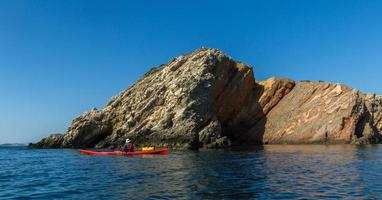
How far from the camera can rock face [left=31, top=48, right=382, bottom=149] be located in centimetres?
7812

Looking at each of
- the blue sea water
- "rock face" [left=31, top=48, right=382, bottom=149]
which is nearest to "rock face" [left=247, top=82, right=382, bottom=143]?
"rock face" [left=31, top=48, right=382, bottom=149]

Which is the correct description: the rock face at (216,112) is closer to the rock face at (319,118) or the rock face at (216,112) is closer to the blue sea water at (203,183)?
the rock face at (319,118)

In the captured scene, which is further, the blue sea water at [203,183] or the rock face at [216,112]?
the rock face at [216,112]

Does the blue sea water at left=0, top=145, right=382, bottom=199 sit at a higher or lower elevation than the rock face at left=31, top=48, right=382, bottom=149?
lower

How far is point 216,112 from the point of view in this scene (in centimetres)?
9112

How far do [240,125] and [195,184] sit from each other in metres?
70.4

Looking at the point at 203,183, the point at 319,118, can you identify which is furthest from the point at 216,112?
the point at 203,183

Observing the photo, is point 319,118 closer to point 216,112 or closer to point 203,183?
point 216,112

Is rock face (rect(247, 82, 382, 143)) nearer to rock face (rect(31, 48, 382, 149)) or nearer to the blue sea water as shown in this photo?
rock face (rect(31, 48, 382, 149))

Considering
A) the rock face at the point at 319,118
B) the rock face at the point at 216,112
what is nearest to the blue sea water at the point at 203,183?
the rock face at the point at 216,112

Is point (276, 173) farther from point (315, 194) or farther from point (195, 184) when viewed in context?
point (315, 194)

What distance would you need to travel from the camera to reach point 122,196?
77.5 feet

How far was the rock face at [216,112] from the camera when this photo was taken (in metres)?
78.1

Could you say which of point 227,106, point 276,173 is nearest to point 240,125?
point 227,106
